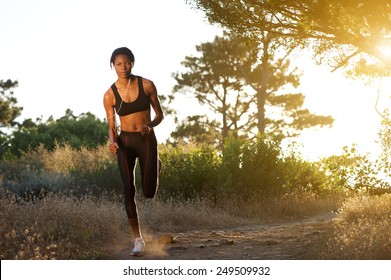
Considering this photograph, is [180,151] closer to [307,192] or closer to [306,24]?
[307,192]

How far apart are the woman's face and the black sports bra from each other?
192 mm

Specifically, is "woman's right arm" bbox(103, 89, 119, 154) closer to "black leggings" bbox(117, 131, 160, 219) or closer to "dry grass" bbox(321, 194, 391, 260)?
"black leggings" bbox(117, 131, 160, 219)

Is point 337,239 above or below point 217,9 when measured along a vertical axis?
below

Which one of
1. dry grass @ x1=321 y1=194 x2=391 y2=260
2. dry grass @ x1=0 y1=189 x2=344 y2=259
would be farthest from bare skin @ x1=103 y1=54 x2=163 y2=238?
dry grass @ x1=321 y1=194 x2=391 y2=260

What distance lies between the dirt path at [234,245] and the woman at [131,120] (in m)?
1.58

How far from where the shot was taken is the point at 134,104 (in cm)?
878

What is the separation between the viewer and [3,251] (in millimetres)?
10391

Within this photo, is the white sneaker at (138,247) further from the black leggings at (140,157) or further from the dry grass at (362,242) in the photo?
the dry grass at (362,242)

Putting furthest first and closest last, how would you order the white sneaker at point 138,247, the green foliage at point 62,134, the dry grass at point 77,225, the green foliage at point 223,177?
the green foliage at point 62,134
the green foliage at point 223,177
the dry grass at point 77,225
the white sneaker at point 138,247

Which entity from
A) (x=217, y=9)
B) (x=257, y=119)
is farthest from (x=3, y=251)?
(x=257, y=119)

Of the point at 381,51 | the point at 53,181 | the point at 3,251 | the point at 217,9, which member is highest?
the point at 217,9

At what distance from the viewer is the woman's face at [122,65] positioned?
8672 millimetres

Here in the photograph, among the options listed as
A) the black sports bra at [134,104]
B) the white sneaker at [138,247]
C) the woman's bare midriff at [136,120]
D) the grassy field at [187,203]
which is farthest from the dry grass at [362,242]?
the black sports bra at [134,104]

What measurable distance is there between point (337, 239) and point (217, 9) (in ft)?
22.5
